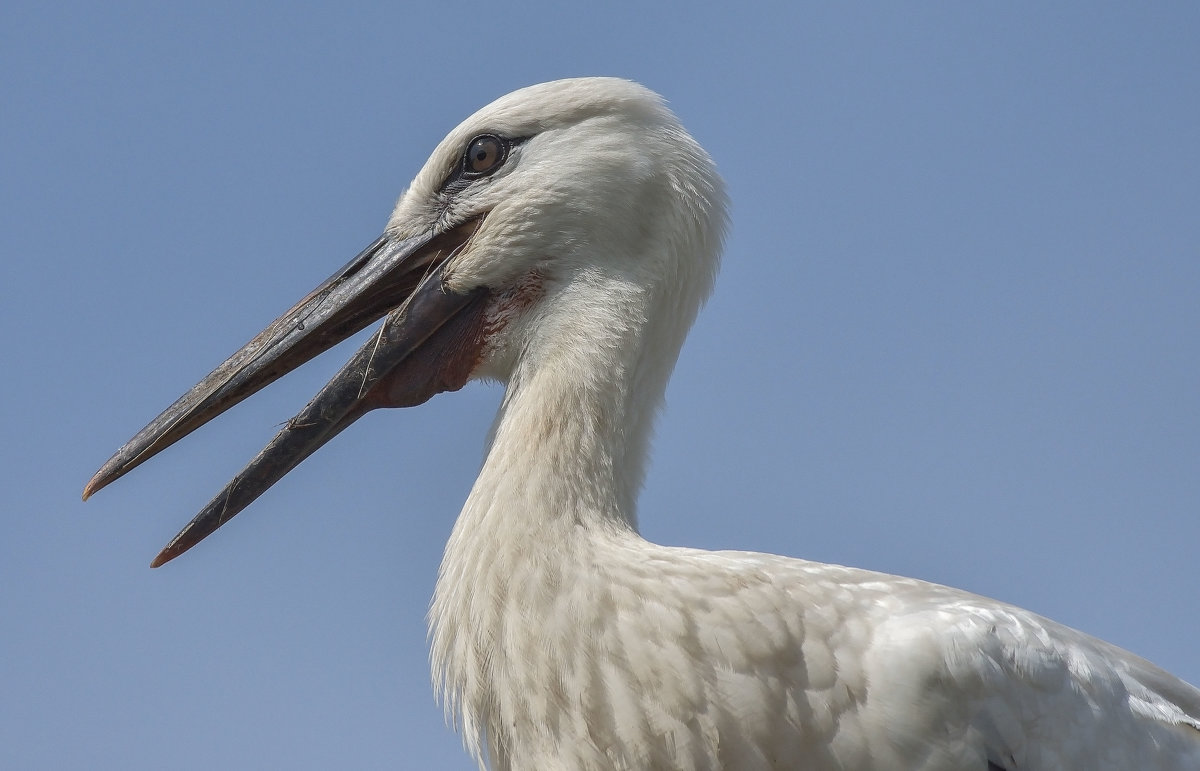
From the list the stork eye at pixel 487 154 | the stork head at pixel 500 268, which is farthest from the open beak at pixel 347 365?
the stork eye at pixel 487 154

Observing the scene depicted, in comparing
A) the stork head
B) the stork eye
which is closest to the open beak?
the stork head

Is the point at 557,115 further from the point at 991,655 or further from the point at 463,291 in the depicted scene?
the point at 991,655

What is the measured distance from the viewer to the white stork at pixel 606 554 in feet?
7.57

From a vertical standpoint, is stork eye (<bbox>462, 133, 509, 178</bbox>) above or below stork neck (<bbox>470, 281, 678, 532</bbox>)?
above

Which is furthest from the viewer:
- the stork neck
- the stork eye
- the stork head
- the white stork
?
the stork eye

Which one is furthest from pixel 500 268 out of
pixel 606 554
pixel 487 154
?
pixel 606 554

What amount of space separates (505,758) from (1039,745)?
0.95m

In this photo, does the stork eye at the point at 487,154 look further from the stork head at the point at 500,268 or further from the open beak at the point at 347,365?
the open beak at the point at 347,365

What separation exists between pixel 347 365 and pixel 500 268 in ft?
1.33

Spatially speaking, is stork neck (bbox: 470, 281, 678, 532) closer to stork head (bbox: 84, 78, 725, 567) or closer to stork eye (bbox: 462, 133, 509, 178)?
stork head (bbox: 84, 78, 725, 567)

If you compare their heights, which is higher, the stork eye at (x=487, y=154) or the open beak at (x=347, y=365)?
the stork eye at (x=487, y=154)

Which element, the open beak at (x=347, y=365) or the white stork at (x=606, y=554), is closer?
the white stork at (x=606, y=554)

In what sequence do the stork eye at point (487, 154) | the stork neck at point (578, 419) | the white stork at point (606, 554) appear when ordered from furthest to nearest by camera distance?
the stork eye at point (487, 154), the stork neck at point (578, 419), the white stork at point (606, 554)

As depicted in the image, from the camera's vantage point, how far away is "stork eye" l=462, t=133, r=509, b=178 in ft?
10.2
